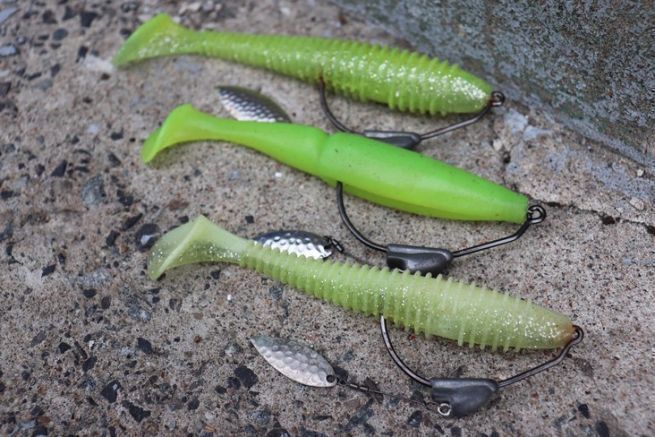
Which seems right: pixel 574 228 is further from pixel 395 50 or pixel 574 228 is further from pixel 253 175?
pixel 253 175

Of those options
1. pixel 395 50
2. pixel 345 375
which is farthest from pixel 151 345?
pixel 395 50

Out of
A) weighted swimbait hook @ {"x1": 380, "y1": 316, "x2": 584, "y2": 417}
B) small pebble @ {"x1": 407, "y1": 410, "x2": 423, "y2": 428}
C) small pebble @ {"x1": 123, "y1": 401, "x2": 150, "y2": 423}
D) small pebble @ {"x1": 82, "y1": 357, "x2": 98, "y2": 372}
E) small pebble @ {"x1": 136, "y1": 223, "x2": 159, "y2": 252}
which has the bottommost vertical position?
small pebble @ {"x1": 407, "y1": 410, "x2": 423, "y2": 428}

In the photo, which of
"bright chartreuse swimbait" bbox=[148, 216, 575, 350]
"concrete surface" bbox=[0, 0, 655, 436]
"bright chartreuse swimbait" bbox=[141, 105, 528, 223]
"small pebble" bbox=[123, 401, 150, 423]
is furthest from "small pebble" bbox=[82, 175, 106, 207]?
"small pebble" bbox=[123, 401, 150, 423]

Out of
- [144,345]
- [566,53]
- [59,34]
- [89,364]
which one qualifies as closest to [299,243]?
[144,345]

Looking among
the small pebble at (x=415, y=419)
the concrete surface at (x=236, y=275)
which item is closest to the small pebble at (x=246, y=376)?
the concrete surface at (x=236, y=275)

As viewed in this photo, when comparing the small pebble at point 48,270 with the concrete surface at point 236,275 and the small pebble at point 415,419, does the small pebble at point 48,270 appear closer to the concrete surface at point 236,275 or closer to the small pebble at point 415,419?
the concrete surface at point 236,275

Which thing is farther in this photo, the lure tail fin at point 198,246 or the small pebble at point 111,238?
the small pebble at point 111,238

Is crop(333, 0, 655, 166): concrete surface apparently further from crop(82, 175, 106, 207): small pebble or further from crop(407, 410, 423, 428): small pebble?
crop(82, 175, 106, 207): small pebble
